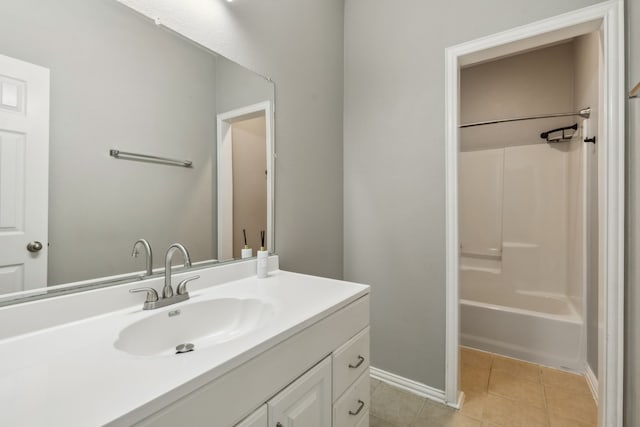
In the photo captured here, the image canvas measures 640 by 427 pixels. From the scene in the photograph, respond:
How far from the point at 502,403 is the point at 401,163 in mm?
1521

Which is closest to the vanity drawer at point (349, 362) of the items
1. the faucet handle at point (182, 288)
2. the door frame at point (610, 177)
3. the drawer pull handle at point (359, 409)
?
the drawer pull handle at point (359, 409)

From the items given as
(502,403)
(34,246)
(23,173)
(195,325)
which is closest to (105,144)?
(23,173)

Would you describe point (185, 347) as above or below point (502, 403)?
above

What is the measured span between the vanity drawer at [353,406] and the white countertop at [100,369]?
1.17 ft

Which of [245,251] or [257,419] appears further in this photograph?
[245,251]

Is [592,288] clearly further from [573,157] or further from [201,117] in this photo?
[201,117]

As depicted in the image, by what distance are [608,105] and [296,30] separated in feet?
5.08

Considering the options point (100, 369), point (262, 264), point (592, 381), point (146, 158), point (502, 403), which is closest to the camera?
point (100, 369)

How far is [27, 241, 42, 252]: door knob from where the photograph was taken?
2.43 feet

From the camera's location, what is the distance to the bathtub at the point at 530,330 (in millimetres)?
1893

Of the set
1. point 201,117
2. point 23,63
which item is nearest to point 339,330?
point 201,117

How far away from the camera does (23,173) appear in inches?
28.3

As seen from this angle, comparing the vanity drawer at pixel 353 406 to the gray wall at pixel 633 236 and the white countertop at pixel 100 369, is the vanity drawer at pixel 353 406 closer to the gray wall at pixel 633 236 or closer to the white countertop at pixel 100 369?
the white countertop at pixel 100 369

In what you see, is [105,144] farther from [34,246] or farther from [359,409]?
[359,409]
